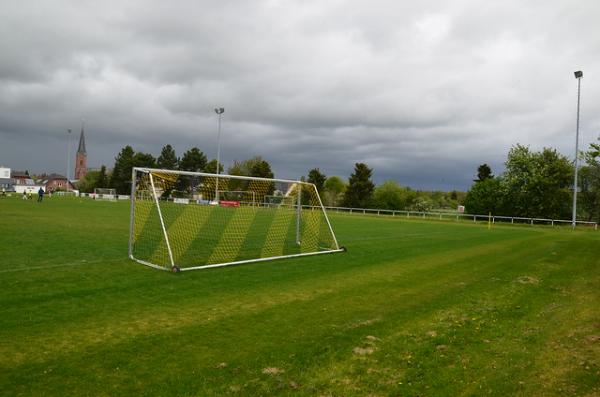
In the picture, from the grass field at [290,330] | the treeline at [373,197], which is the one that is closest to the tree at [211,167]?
the treeline at [373,197]

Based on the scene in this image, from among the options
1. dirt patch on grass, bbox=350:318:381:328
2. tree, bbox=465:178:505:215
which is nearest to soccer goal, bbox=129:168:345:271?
dirt patch on grass, bbox=350:318:381:328

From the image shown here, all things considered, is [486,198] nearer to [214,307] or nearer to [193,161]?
[214,307]

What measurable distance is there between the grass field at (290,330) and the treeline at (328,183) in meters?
10.7

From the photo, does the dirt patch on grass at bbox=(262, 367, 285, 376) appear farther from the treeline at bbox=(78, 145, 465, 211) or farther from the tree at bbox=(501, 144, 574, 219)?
the tree at bbox=(501, 144, 574, 219)

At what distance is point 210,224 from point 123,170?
76603 millimetres

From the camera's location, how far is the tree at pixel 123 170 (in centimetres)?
9175

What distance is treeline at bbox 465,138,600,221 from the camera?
41219mm

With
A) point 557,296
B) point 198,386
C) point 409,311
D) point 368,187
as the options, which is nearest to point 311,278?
point 409,311

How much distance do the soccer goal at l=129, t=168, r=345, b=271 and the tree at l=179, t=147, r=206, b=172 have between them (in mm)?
59651

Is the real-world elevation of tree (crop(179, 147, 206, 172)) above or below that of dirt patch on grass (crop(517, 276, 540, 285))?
above

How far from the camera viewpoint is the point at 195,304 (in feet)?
24.0

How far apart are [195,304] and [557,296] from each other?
22.7ft

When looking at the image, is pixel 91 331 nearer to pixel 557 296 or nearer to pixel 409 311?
pixel 409 311

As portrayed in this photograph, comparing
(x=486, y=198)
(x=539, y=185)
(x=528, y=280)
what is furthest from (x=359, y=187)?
(x=528, y=280)
